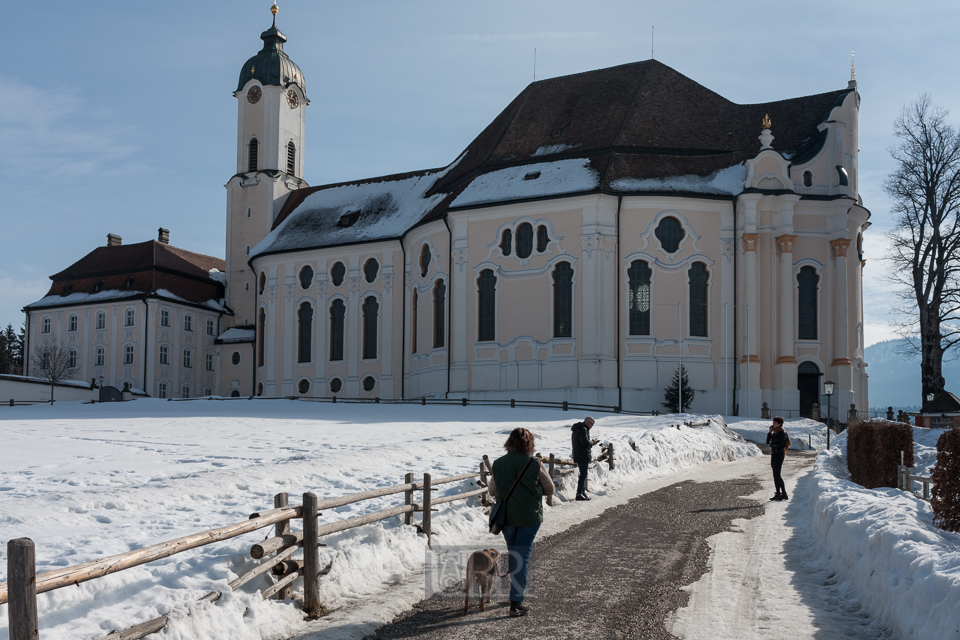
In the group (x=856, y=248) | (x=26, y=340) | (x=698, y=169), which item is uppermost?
(x=698, y=169)

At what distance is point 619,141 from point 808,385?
14098 mm

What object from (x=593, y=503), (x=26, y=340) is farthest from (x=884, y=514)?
(x=26, y=340)

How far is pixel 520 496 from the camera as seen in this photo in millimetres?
8633

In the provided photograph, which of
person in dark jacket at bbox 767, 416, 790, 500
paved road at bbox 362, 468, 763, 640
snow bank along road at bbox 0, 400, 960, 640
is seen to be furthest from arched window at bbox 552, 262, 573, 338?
paved road at bbox 362, 468, 763, 640

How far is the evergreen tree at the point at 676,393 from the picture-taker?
38469 millimetres

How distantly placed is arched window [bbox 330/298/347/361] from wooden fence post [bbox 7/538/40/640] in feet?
151

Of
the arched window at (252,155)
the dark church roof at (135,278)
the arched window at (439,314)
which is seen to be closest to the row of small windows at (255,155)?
the arched window at (252,155)

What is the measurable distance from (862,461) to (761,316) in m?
22.1

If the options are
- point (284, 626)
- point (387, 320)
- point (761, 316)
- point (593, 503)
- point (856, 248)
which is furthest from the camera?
point (387, 320)

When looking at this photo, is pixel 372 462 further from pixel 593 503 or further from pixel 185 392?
pixel 185 392

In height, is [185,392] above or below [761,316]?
below

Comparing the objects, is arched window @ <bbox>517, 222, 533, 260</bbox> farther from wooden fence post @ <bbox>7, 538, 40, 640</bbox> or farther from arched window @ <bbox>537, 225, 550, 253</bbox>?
wooden fence post @ <bbox>7, 538, 40, 640</bbox>

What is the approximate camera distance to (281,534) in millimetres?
8859

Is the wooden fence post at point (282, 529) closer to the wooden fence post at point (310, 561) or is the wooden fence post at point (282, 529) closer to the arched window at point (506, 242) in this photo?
the wooden fence post at point (310, 561)
